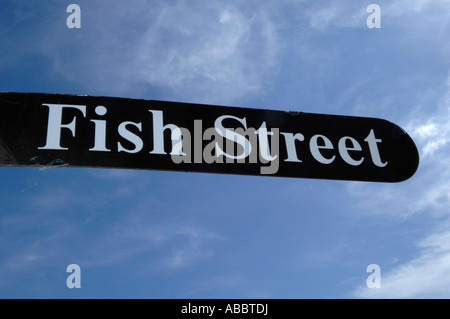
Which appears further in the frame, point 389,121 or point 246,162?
point 389,121

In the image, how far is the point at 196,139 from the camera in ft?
9.43

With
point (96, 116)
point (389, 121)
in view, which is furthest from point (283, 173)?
point (96, 116)

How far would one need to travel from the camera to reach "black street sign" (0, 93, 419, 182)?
273 cm

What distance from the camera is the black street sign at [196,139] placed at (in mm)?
2734

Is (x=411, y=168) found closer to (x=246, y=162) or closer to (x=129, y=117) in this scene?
(x=246, y=162)

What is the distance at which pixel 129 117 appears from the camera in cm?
286

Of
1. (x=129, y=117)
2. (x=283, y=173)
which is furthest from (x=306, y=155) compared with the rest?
(x=129, y=117)
